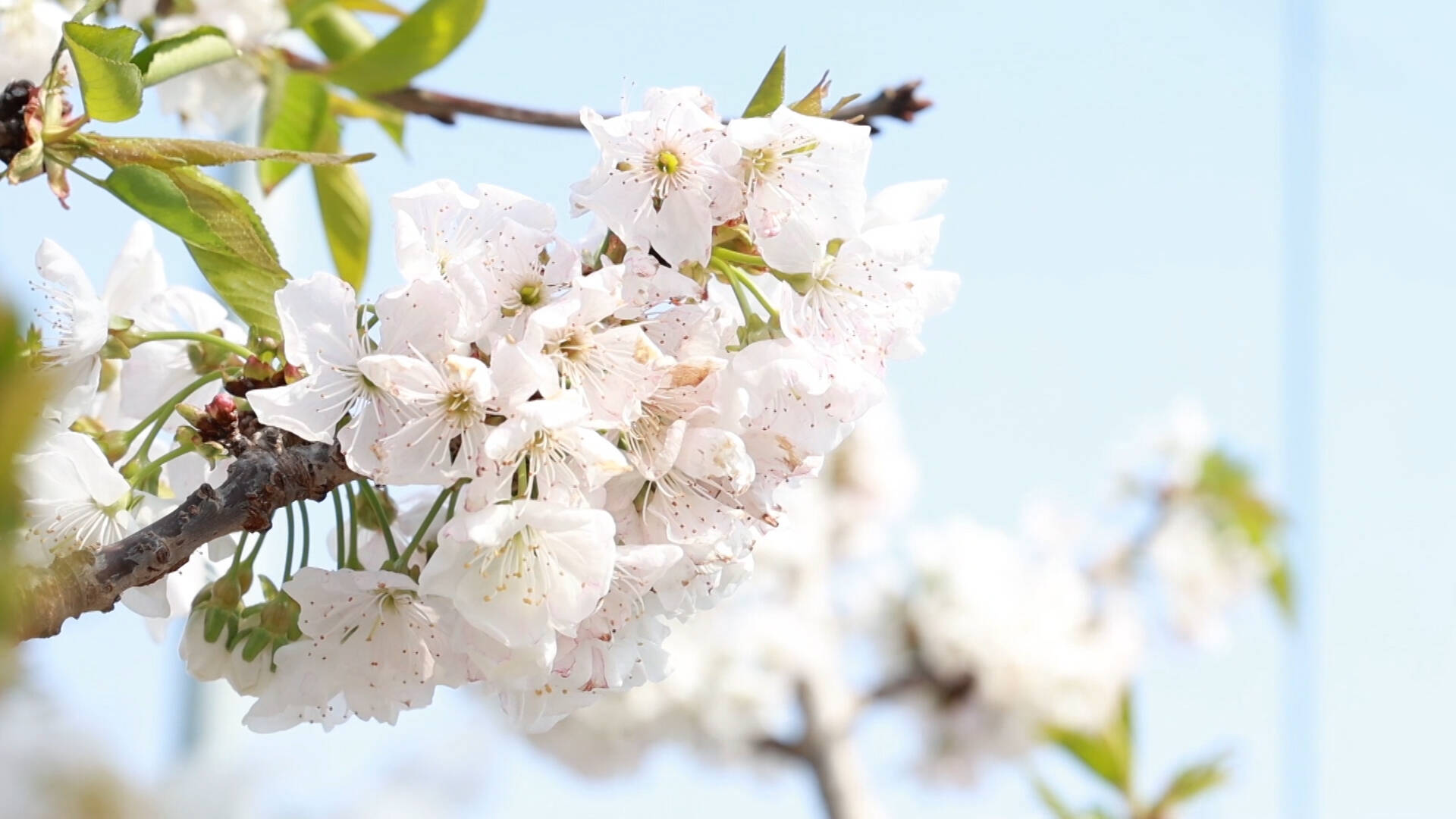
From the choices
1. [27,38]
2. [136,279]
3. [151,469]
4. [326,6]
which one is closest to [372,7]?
[326,6]

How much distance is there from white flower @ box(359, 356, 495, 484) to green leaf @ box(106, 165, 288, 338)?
0.29ft

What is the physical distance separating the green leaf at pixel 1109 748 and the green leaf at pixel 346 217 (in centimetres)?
246

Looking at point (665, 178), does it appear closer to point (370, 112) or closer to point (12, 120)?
point (12, 120)

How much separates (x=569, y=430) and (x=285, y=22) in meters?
0.60

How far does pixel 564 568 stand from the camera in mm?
385

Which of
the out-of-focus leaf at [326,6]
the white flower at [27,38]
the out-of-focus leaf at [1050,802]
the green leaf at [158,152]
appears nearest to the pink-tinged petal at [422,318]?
the green leaf at [158,152]

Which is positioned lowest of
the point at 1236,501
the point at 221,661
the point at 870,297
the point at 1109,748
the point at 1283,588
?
the point at 1109,748

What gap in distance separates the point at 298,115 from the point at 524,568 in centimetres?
49

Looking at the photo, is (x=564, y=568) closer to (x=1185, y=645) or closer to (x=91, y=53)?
(x=91, y=53)

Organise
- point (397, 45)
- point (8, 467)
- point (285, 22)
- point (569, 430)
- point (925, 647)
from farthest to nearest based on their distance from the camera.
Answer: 1. point (925, 647)
2. point (285, 22)
3. point (397, 45)
4. point (569, 430)
5. point (8, 467)

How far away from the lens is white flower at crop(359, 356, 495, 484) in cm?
38

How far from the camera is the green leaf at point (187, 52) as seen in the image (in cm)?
54

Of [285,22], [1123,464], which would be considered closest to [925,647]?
[1123,464]

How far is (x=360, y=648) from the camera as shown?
439 mm
